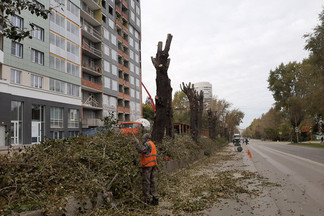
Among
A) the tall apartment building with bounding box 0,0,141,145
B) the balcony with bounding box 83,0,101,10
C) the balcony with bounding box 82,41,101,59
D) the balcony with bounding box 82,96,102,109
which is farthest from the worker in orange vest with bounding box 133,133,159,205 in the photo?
Answer: the balcony with bounding box 83,0,101,10

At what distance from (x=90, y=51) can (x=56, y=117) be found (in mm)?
13390

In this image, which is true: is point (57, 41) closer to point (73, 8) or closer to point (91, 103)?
point (73, 8)

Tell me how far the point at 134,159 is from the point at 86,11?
1519 inches

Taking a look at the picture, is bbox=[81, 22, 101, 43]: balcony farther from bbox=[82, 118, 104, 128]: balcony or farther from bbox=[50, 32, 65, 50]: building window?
bbox=[82, 118, 104, 128]: balcony

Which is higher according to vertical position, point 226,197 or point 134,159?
point 134,159

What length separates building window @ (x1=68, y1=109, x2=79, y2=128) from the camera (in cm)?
3372

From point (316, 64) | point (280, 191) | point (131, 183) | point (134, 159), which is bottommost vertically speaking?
point (280, 191)

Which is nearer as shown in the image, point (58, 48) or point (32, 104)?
point (32, 104)

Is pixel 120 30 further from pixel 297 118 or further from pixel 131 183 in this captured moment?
pixel 131 183

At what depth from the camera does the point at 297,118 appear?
56.3m

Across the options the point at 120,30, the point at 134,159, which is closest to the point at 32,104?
the point at 134,159

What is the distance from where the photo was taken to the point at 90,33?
41.0m

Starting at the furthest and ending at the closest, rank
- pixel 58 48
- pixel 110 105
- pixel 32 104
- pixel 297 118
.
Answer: pixel 297 118 → pixel 110 105 → pixel 58 48 → pixel 32 104

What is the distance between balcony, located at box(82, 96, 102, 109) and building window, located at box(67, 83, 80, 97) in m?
2.69
